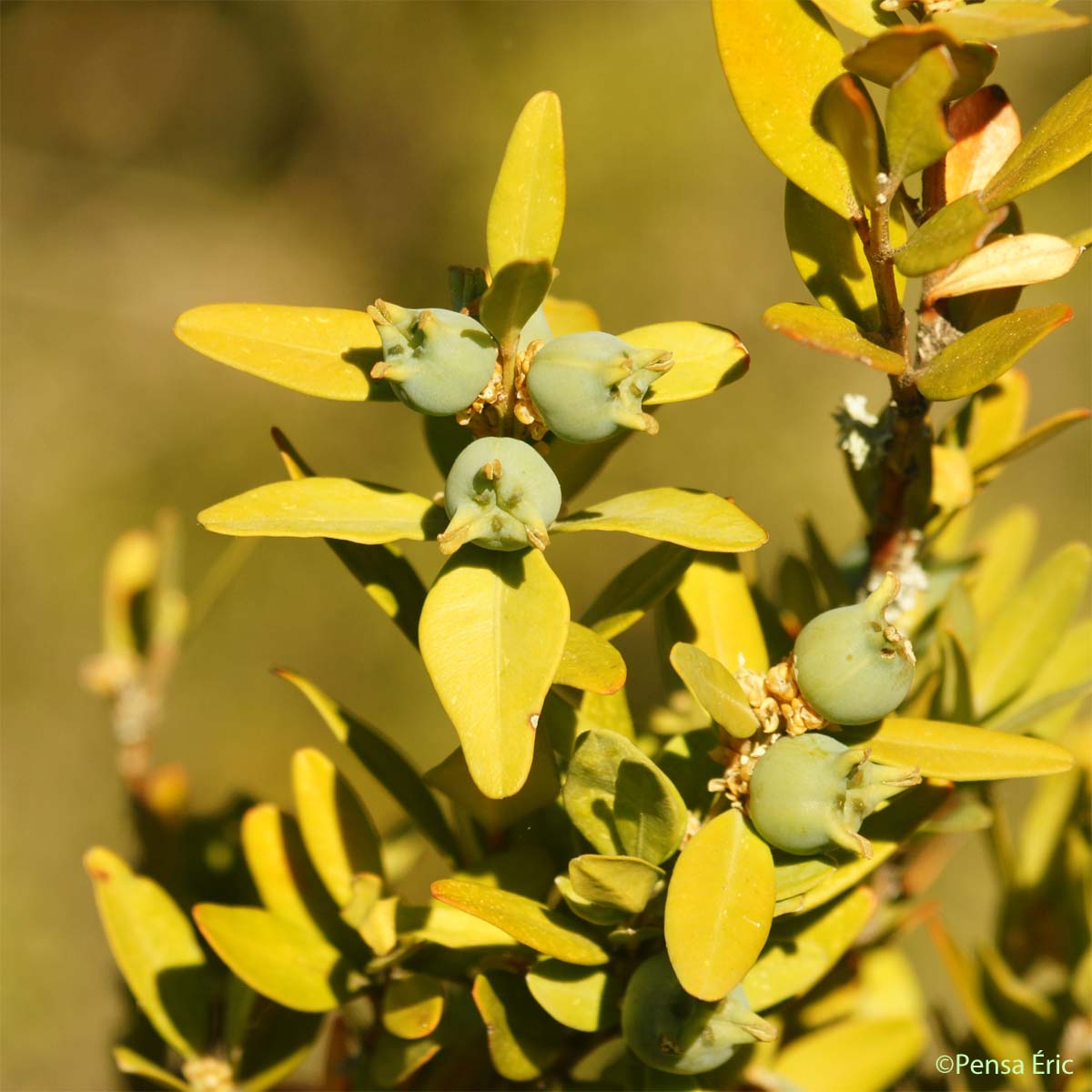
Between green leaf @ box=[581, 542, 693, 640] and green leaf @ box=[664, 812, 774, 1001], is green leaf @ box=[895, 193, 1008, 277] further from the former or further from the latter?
green leaf @ box=[664, 812, 774, 1001]

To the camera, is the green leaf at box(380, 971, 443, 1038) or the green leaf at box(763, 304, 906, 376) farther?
the green leaf at box(380, 971, 443, 1038)

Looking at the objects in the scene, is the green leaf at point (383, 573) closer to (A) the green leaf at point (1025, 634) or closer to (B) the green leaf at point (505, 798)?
(B) the green leaf at point (505, 798)

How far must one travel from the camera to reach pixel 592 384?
55 centimetres

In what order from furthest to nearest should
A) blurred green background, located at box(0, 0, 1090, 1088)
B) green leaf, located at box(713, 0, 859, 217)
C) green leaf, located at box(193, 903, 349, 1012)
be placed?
1. blurred green background, located at box(0, 0, 1090, 1088)
2. green leaf, located at box(193, 903, 349, 1012)
3. green leaf, located at box(713, 0, 859, 217)

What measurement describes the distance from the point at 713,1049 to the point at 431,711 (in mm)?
2351

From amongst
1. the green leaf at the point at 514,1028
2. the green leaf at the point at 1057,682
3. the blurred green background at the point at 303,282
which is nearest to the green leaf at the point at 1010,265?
the green leaf at the point at 1057,682

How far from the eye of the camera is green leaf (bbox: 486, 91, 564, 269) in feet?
1.97

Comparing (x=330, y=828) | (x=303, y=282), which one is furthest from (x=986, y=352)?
(x=303, y=282)

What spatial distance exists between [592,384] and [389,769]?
1.09 ft

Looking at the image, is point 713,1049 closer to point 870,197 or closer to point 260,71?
point 870,197

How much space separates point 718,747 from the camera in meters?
0.65

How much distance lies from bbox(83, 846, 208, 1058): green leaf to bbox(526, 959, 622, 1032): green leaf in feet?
0.98

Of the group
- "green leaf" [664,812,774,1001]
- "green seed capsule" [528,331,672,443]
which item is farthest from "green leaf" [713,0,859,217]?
"green leaf" [664,812,774,1001]

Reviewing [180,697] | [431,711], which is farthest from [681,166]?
[180,697]
